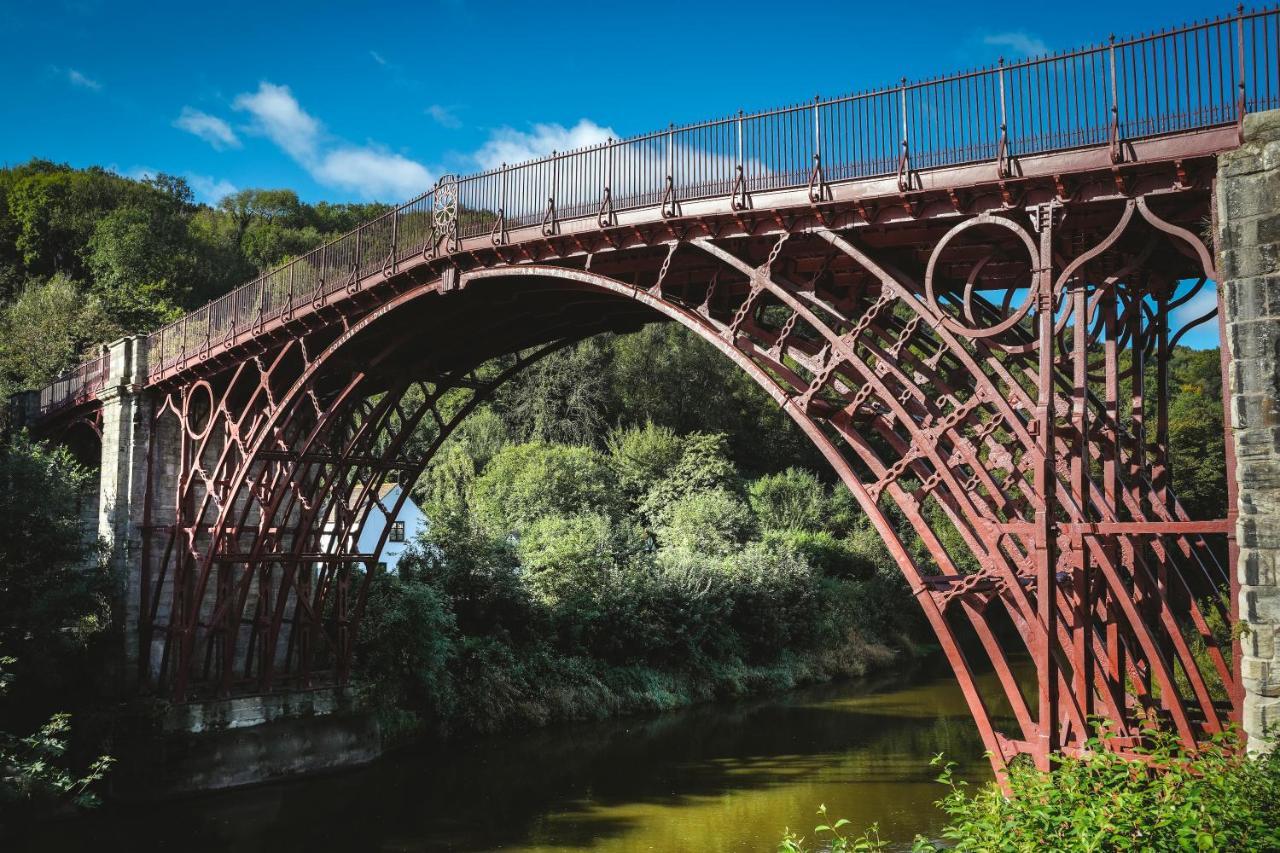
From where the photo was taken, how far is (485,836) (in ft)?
51.3

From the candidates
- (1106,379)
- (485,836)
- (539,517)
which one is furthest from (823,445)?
(539,517)

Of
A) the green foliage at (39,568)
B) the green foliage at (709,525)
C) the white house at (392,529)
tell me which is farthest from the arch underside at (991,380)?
the green foliage at (709,525)

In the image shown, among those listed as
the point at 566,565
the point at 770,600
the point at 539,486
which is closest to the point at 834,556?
the point at 770,600

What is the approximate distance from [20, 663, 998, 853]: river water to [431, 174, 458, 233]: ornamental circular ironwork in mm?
9037

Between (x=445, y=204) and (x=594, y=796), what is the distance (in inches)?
401

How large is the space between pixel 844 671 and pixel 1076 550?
26.9 metres

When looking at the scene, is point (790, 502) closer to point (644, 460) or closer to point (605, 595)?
point (644, 460)

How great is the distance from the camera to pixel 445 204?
15391 millimetres

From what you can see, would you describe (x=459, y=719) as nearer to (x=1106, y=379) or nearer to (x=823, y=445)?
(x=823, y=445)

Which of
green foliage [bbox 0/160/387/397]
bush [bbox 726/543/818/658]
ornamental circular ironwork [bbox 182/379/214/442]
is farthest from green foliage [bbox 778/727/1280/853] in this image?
green foliage [bbox 0/160/387/397]

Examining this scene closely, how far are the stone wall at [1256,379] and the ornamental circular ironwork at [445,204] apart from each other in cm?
1036

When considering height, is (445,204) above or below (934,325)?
above

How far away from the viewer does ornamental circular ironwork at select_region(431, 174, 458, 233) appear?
15164 mm

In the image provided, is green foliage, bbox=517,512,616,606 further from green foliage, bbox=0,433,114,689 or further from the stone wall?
the stone wall
